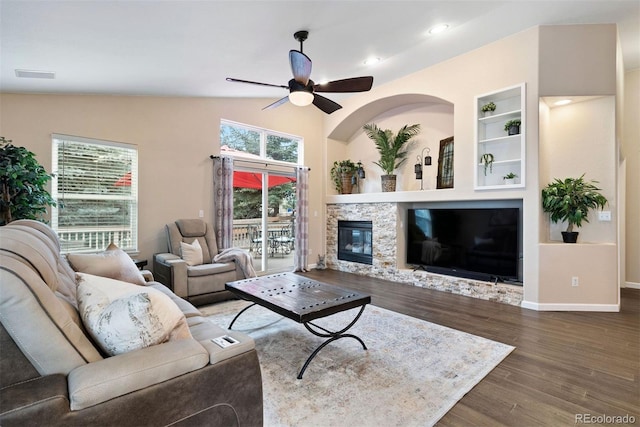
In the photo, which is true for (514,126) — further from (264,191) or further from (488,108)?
(264,191)

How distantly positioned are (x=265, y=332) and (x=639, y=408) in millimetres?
2867

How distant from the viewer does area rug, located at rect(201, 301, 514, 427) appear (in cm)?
192

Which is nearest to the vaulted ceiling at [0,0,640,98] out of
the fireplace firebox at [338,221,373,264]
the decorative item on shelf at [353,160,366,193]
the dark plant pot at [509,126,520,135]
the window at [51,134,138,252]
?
the window at [51,134,138,252]

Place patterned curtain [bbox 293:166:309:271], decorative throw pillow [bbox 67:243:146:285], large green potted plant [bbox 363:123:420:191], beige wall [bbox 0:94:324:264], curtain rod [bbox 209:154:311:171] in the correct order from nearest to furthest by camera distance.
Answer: decorative throw pillow [bbox 67:243:146:285] < beige wall [bbox 0:94:324:264] < curtain rod [bbox 209:154:311:171] < large green potted plant [bbox 363:123:420:191] < patterned curtain [bbox 293:166:309:271]

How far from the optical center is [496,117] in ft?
14.3

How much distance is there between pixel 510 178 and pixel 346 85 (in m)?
2.71

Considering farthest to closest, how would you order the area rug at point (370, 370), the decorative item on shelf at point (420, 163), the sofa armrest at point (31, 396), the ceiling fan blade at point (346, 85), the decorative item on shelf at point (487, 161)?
the decorative item on shelf at point (420, 163)
the decorative item on shelf at point (487, 161)
the ceiling fan blade at point (346, 85)
the area rug at point (370, 370)
the sofa armrest at point (31, 396)

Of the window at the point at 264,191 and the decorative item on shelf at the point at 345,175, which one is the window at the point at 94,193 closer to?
the window at the point at 264,191

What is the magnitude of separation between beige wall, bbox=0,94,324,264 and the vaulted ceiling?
23 centimetres

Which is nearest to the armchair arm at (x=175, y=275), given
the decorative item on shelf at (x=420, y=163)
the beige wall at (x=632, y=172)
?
the decorative item on shelf at (x=420, y=163)

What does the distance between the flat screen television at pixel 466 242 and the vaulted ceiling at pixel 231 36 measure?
2.48 meters

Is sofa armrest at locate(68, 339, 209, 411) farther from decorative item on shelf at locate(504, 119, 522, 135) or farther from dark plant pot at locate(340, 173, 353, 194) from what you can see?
dark plant pot at locate(340, 173, 353, 194)

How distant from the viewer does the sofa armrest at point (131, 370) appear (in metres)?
1.08

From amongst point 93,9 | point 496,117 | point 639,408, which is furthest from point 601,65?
point 93,9
